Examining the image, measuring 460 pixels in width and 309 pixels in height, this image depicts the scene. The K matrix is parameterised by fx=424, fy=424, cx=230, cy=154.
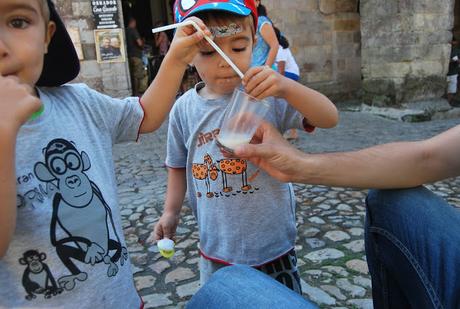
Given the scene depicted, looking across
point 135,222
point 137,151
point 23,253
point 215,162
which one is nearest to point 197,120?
point 215,162

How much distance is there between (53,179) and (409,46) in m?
6.41

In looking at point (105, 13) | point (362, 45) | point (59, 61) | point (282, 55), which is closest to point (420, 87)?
point (362, 45)

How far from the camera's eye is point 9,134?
83 cm

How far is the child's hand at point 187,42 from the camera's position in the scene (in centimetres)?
134

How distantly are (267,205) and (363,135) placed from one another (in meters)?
4.41

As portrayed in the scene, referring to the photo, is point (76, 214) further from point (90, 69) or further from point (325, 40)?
point (325, 40)

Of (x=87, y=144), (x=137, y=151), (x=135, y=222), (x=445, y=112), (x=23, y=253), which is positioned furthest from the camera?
(x=445, y=112)

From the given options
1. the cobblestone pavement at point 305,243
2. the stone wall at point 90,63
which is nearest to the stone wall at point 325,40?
the stone wall at point 90,63

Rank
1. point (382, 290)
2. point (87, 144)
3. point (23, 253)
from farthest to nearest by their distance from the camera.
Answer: point (382, 290) → point (87, 144) → point (23, 253)

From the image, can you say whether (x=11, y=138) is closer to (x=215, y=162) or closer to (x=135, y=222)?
(x=215, y=162)

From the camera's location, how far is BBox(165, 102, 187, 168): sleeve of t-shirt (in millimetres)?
1730

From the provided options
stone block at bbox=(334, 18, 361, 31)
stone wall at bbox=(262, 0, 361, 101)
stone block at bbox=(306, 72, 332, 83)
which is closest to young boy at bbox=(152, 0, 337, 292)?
stone wall at bbox=(262, 0, 361, 101)

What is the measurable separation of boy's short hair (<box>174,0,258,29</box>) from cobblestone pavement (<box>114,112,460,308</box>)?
1446 mm

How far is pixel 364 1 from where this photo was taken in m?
6.91
